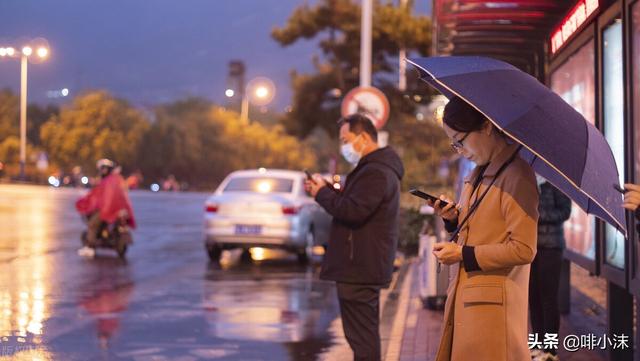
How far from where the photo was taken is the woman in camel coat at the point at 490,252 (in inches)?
195

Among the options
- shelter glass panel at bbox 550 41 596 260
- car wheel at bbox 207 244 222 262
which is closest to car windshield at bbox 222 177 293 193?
car wheel at bbox 207 244 222 262

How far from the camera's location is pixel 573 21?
10281 millimetres

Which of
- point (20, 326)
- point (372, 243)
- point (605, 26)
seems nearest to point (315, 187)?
point (372, 243)

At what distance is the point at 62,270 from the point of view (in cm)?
1662

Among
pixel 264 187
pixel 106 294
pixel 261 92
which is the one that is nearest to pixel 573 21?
pixel 106 294

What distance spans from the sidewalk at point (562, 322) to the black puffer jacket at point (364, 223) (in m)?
1.99

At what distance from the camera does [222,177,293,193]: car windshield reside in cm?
1975

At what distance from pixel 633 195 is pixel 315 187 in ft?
8.59

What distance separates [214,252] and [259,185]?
55.9 inches

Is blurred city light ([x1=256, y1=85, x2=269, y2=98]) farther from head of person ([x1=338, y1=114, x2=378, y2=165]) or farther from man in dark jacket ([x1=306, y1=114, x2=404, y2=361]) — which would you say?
man in dark jacket ([x1=306, y1=114, x2=404, y2=361])

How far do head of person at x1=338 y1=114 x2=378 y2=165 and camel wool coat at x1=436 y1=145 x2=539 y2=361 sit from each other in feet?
8.43

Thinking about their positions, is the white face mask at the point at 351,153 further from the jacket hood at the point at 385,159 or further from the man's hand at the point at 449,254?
the man's hand at the point at 449,254

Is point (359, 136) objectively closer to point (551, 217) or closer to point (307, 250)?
point (551, 217)

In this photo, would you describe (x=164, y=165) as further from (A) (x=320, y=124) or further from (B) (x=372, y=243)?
(B) (x=372, y=243)
